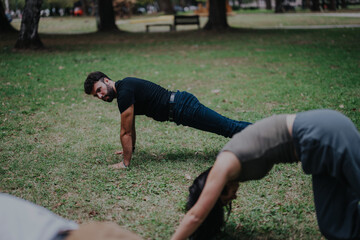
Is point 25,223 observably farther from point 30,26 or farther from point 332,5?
point 332,5

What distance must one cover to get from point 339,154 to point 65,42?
657 inches

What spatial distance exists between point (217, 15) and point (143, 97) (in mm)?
16257

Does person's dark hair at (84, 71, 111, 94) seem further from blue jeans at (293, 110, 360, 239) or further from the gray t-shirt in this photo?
blue jeans at (293, 110, 360, 239)

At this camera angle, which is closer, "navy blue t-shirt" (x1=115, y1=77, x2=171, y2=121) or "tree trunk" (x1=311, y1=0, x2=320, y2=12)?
"navy blue t-shirt" (x1=115, y1=77, x2=171, y2=121)

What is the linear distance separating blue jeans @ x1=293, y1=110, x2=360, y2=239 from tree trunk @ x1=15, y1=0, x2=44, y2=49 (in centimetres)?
1275

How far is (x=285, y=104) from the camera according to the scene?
7102 millimetres

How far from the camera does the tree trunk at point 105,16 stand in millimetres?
21266

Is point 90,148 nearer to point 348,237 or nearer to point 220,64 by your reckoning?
point 348,237

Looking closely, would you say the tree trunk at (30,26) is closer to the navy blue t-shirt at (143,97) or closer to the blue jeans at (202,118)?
the navy blue t-shirt at (143,97)

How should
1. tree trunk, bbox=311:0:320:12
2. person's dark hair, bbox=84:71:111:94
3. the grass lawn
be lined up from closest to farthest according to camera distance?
the grass lawn
person's dark hair, bbox=84:71:111:94
tree trunk, bbox=311:0:320:12

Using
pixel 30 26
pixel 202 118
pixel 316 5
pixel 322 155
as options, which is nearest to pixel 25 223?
pixel 322 155

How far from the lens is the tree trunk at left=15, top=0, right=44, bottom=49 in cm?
1297

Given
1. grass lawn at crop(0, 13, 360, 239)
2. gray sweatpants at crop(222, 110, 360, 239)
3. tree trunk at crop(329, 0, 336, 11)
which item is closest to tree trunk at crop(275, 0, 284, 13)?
tree trunk at crop(329, 0, 336, 11)

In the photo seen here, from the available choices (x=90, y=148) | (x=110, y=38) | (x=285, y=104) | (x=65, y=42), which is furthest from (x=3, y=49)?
(x=285, y=104)
